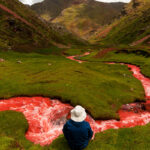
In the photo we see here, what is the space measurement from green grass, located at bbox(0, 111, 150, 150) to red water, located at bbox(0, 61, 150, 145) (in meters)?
1.43

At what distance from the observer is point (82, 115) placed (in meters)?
8.22

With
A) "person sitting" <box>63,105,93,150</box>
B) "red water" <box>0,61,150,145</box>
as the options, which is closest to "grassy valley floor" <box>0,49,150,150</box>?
"red water" <box>0,61,150,145</box>

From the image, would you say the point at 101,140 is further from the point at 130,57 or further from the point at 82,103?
the point at 130,57

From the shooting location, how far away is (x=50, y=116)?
17.1 m

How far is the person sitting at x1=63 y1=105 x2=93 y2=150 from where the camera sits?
323 inches

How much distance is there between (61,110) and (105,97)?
8460 mm

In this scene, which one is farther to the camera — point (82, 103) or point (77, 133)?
point (82, 103)

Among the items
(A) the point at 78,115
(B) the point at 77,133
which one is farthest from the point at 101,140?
(A) the point at 78,115

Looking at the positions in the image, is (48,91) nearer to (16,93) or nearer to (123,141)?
(16,93)

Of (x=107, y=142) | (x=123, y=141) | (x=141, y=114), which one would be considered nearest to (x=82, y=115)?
(x=107, y=142)

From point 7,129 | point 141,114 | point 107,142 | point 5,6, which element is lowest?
point 141,114

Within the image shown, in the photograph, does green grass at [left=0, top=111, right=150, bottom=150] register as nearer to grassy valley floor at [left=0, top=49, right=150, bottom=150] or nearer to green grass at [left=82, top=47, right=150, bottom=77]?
grassy valley floor at [left=0, top=49, right=150, bottom=150]

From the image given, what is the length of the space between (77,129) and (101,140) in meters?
3.55

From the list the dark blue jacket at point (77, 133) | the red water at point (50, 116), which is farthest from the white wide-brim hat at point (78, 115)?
the red water at point (50, 116)
